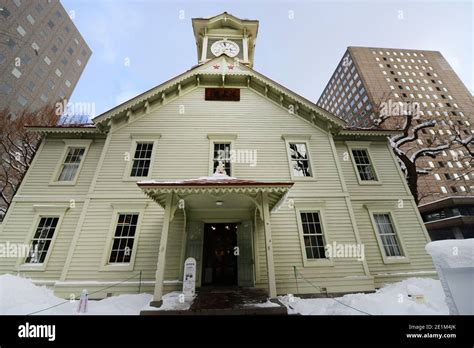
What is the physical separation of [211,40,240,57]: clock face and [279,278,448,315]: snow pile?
15.1m

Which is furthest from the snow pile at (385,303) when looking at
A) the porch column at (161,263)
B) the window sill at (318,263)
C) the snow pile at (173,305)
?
the porch column at (161,263)

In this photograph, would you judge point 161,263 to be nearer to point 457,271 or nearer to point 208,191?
point 208,191

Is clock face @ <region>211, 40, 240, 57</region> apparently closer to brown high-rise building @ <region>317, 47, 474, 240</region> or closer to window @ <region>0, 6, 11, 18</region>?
window @ <region>0, 6, 11, 18</region>

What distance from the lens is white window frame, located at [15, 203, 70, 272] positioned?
7.73 metres

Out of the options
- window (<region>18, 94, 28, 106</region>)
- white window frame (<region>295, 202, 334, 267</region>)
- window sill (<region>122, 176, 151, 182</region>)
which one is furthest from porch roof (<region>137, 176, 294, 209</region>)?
window (<region>18, 94, 28, 106</region>)

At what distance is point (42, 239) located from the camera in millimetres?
8273

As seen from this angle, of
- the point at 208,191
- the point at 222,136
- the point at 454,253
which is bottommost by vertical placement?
the point at 454,253

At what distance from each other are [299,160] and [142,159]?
7.75 metres

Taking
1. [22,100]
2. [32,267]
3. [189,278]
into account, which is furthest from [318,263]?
[22,100]

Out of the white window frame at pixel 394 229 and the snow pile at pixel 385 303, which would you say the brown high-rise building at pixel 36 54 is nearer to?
the snow pile at pixel 385 303

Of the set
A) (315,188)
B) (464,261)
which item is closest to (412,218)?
(315,188)
